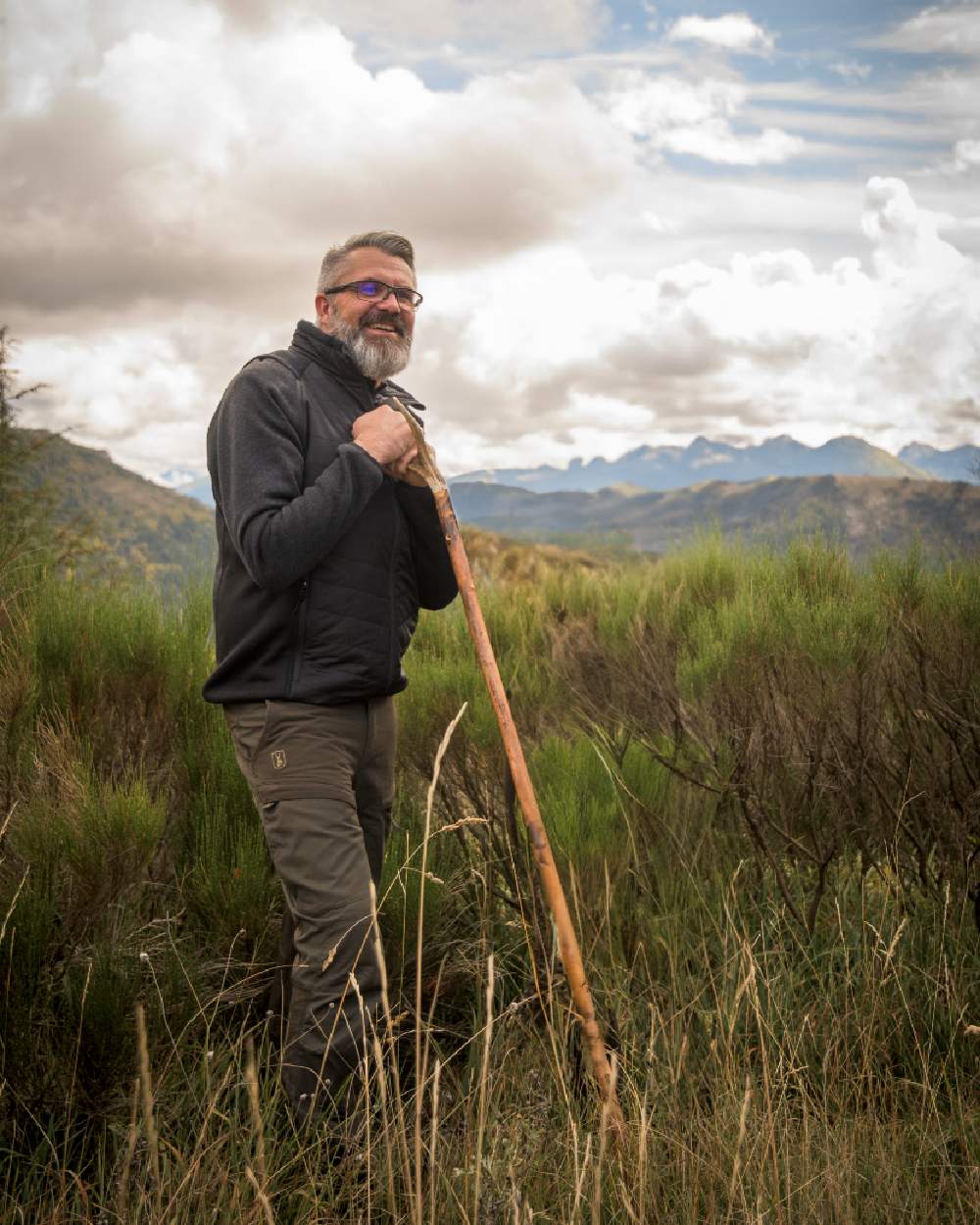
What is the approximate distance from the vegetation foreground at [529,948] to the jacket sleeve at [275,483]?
83 centimetres

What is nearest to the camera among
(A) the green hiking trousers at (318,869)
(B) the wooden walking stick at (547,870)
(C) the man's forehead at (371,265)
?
(B) the wooden walking stick at (547,870)

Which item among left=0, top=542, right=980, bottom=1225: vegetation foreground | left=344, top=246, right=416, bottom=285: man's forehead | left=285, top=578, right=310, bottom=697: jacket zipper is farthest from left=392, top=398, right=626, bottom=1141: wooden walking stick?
left=344, top=246, right=416, bottom=285: man's forehead

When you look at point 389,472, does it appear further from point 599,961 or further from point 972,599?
point 972,599

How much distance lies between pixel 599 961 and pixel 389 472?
1.87 metres

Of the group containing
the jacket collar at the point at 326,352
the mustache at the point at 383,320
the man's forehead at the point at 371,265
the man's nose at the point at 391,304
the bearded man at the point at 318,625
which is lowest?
the bearded man at the point at 318,625

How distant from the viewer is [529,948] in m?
2.51

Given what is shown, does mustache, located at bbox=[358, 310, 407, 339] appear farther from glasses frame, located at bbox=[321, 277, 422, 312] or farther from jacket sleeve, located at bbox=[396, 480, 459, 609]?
jacket sleeve, located at bbox=[396, 480, 459, 609]

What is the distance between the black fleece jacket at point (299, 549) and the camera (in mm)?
2635

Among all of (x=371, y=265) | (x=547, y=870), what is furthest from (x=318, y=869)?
(x=371, y=265)

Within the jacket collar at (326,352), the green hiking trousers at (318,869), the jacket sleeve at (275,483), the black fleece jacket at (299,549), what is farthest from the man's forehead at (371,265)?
the green hiking trousers at (318,869)

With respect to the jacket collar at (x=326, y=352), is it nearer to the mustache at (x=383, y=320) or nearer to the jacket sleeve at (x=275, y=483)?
the mustache at (x=383, y=320)

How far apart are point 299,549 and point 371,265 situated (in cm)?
110

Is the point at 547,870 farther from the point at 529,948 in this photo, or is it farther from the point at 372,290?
the point at 372,290

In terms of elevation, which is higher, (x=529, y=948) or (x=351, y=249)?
(x=351, y=249)
